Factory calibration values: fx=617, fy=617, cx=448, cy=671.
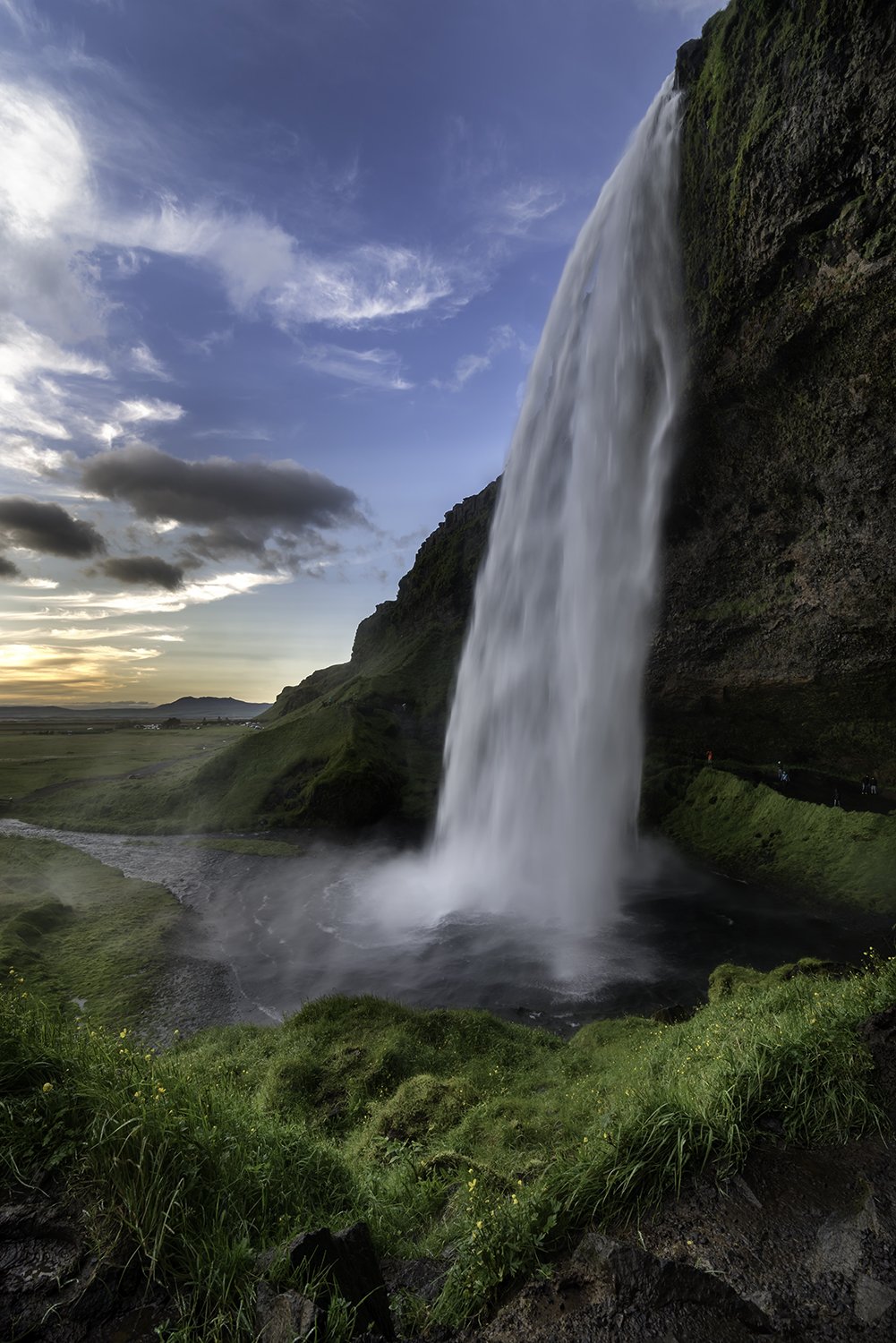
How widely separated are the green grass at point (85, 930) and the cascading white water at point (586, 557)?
15065 millimetres

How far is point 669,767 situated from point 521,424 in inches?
1097

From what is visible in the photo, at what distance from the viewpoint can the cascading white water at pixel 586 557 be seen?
37500 millimetres

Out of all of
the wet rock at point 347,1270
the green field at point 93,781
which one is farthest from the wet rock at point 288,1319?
the green field at point 93,781

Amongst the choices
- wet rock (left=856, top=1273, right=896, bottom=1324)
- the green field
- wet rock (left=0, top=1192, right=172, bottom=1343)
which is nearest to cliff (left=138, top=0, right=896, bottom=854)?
the green field

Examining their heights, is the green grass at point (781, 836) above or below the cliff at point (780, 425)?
below

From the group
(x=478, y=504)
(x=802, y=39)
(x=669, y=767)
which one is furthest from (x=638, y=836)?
(x=478, y=504)

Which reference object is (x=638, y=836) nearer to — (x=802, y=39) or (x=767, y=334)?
Result: (x=767, y=334)

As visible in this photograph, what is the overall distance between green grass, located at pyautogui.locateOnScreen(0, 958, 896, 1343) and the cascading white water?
26.2 meters

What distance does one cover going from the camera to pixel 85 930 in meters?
26.3

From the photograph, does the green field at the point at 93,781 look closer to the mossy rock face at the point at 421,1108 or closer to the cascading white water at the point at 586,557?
the cascading white water at the point at 586,557

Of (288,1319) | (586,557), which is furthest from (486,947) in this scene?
(586,557)

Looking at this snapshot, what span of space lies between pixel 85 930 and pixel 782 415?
143ft

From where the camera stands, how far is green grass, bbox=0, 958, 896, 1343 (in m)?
4.59

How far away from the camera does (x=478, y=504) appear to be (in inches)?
3725
